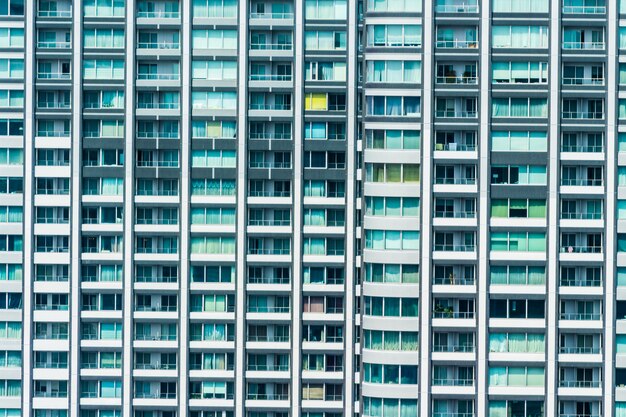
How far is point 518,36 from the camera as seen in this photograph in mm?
75438

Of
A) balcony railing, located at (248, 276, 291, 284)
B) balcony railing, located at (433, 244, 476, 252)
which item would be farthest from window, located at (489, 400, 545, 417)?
balcony railing, located at (248, 276, 291, 284)

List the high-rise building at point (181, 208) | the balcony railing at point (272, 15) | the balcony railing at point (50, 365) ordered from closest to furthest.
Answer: the balcony railing at point (272, 15) < the high-rise building at point (181, 208) < the balcony railing at point (50, 365)

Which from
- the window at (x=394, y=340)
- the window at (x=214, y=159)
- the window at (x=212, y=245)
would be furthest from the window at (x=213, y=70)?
the window at (x=394, y=340)

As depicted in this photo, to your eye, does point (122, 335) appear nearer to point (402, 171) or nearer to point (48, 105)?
point (48, 105)

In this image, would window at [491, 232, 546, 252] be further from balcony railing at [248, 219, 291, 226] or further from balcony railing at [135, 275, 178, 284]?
balcony railing at [135, 275, 178, 284]

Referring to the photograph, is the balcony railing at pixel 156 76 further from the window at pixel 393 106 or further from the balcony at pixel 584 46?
the balcony at pixel 584 46

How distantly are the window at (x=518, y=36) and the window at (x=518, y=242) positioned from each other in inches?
531

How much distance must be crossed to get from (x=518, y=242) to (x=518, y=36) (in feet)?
48.4

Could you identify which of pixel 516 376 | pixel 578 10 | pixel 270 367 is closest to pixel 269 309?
pixel 270 367

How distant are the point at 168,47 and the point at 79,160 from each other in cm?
1104

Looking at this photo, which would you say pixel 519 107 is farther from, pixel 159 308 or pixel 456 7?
pixel 159 308

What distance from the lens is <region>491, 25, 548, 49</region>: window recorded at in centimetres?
7544

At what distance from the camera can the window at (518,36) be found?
7544 centimetres

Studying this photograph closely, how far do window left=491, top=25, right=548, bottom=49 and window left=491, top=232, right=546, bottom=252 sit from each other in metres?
13.5
